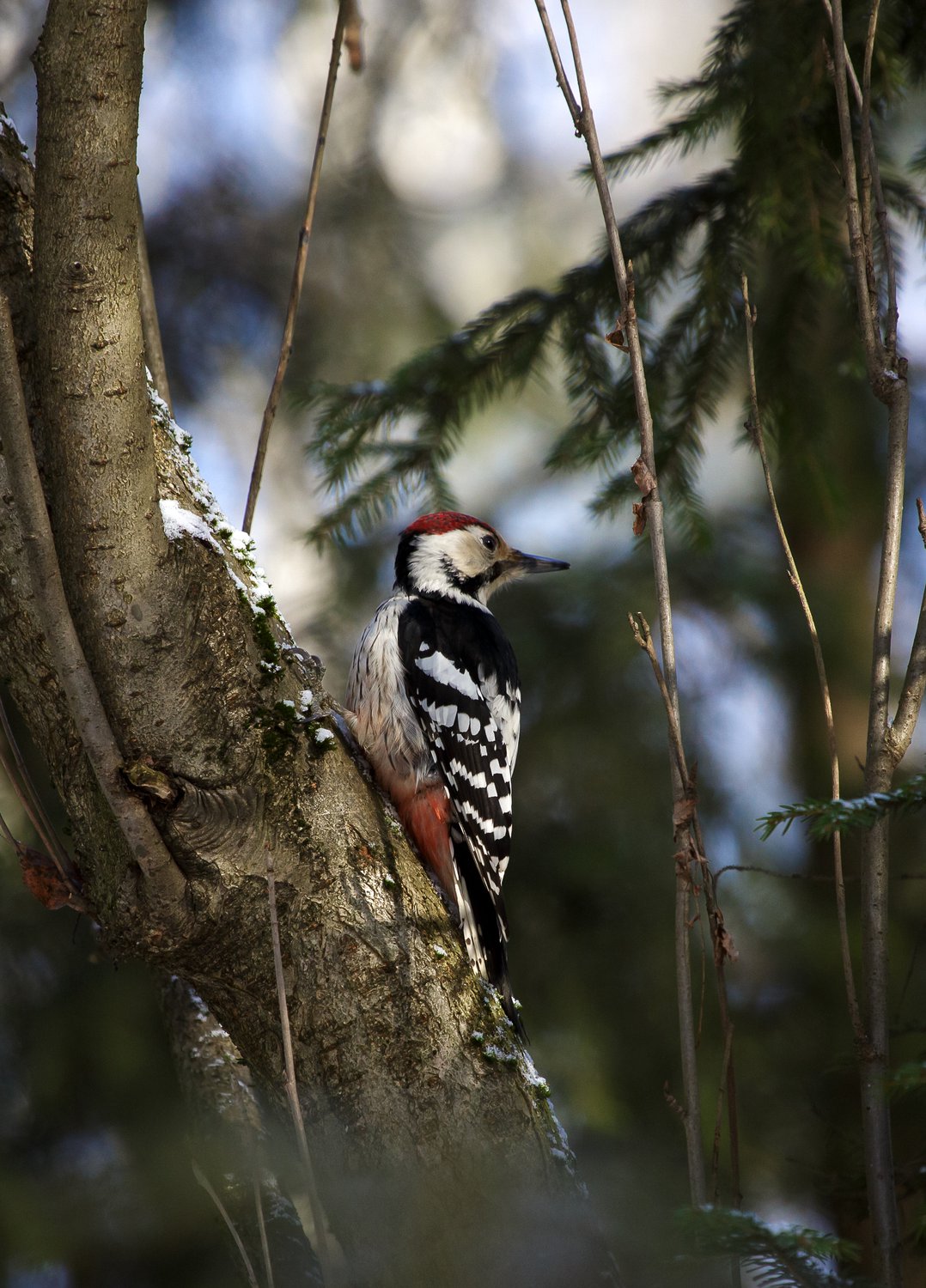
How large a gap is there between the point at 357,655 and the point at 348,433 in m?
0.69

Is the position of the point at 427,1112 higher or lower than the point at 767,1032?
lower

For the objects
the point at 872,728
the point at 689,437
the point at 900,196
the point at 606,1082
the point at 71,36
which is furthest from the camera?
the point at 606,1082

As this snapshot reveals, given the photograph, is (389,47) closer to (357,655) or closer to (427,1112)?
(357,655)

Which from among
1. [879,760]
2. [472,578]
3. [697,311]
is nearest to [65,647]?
[879,760]

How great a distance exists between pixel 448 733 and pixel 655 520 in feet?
4.88

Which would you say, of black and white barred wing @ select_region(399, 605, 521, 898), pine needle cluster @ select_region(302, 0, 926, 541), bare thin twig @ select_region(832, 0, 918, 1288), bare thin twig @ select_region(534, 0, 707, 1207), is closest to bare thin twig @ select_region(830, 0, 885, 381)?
bare thin twig @ select_region(832, 0, 918, 1288)

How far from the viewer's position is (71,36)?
5.08 ft

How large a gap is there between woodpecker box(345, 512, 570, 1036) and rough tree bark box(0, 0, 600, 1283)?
2.45ft

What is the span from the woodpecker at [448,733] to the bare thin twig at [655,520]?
108cm

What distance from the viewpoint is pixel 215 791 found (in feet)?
5.77

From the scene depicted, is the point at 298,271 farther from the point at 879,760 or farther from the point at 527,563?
the point at 527,563

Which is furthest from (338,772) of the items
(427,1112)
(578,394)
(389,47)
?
(389,47)

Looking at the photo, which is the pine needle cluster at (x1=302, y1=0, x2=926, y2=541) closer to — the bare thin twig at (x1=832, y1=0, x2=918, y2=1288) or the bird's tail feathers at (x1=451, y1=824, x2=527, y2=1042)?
the bare thin twig at (x1=832, y1=0, x2=918, y2=1288)

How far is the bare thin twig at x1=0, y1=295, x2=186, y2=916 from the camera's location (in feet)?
4.99
